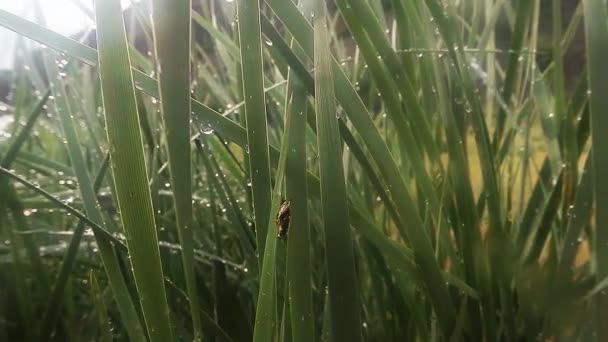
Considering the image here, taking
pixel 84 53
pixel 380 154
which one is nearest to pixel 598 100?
pixel 380 154

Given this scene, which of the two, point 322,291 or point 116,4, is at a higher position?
point 116,4

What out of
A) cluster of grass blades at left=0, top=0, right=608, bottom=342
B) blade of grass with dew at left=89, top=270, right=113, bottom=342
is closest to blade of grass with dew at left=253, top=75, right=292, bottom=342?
cluster of grass blades at left=0, top=0, right=608, bottom=342

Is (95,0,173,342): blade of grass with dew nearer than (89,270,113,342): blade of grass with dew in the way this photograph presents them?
Yes

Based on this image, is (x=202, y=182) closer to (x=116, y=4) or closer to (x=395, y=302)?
(x=395, y=302)

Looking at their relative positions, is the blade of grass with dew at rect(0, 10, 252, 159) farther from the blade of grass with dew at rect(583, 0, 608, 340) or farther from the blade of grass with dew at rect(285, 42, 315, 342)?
the blade of grass with dew at rect(583, 0, 608, 340)

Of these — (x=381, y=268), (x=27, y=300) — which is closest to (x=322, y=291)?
(x=381, y=268)

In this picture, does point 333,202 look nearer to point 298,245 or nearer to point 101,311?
point 298,245

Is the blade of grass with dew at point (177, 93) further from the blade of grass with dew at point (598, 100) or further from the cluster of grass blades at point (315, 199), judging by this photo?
the blade of grass with dew at point (598, 100)
